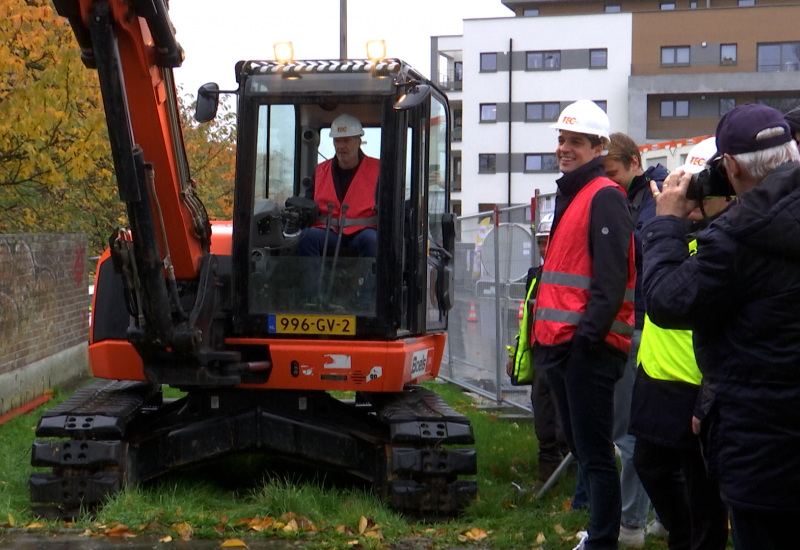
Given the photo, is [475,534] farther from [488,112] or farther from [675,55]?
[675,55]

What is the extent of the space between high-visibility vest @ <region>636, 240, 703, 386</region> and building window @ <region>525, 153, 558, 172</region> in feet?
166

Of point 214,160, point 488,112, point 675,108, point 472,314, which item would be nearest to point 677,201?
point 472,314

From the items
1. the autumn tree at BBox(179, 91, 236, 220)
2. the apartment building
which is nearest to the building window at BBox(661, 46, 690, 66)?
the apartment building

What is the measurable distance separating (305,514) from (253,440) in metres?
0.78

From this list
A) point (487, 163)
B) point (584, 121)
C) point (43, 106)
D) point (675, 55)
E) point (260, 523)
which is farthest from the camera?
point (675, 55)

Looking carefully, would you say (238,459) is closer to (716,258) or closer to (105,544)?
(105,544)

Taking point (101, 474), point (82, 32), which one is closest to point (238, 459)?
point (101, 474)

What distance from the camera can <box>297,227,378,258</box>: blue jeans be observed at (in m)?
7.28

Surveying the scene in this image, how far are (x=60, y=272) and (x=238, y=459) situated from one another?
589 centimetres

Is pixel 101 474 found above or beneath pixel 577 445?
beneath

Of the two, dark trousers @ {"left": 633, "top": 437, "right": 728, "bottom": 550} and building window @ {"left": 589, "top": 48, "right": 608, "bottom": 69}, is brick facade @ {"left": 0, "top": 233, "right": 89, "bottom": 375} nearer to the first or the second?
dark trousers @ {"left": 633, "top": 437, "right": 728, "bottom": 550}

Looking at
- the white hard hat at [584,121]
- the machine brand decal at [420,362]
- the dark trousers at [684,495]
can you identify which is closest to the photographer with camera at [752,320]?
the dark trousers at [684,495]

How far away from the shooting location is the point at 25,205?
50.2ft

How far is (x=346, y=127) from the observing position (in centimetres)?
743
